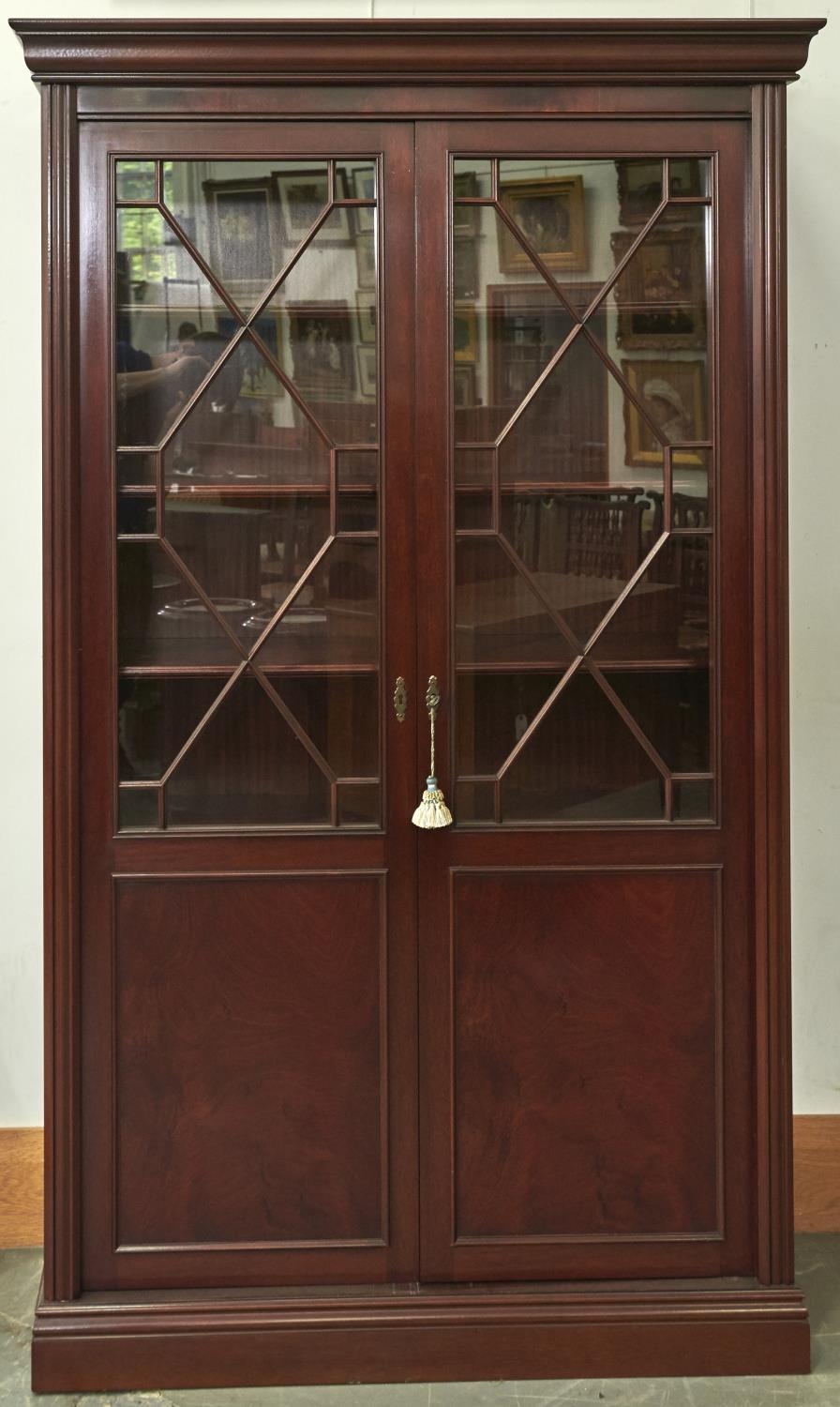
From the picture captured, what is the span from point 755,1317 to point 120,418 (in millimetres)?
1929

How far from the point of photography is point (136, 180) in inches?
81.7

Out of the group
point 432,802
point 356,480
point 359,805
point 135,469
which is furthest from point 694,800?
point 135,469

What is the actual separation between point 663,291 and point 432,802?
0.98 m

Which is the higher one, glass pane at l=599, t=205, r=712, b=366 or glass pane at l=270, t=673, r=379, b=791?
glass pane at l=599, t=205, r=712, b=366

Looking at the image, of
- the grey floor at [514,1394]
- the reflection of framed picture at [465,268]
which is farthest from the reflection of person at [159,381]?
the grey floor at [514,1394]

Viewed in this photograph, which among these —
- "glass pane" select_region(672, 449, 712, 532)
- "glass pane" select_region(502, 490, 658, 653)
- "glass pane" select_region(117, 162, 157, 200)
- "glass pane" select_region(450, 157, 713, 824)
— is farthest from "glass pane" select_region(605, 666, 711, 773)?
"glass pane" select_region(117, 162, 157, 200)

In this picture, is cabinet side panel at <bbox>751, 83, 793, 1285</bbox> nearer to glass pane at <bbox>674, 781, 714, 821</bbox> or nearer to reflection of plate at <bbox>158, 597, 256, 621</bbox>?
glass pane at <bbox>674, 781, 714, 821</bbox>

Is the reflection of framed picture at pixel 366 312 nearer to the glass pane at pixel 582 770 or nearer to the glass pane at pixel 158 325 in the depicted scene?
the glass pane at pixel 158 325

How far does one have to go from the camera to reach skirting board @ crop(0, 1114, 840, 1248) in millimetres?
2596

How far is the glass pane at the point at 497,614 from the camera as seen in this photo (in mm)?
2127

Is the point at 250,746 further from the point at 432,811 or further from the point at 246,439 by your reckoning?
the point at 246,439

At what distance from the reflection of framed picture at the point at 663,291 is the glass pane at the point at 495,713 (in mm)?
616

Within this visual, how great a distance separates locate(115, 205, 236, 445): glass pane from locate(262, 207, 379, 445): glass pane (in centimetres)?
11

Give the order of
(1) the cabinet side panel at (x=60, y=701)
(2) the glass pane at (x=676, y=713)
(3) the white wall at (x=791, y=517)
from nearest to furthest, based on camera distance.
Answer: (1) the cabinet side panel at (x=60, y=701) → (2) the glass pane at (x=676, y=713) → (3) the white wall at (x=791, y=517)
